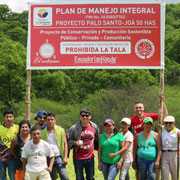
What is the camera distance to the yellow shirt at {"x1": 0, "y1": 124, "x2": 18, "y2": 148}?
9672 mm

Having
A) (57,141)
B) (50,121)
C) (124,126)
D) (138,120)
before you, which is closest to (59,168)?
(57,141)

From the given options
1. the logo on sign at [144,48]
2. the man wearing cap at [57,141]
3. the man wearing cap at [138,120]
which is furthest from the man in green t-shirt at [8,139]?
the logo on sign at [144,48]

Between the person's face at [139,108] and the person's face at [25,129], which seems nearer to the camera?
the person's face at [25,129]

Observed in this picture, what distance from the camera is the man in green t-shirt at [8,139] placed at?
967 centimetres

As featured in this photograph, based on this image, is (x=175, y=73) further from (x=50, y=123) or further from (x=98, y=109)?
(x=50, y=123)

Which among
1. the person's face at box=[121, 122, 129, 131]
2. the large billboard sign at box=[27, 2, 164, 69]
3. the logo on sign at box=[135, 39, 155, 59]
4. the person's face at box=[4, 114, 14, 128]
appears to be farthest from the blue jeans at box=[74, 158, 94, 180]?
the logo on sign at box=[135, 39, 155, 59]

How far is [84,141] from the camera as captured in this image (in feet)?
32.3

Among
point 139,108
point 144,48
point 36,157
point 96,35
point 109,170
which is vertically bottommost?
point 109,170

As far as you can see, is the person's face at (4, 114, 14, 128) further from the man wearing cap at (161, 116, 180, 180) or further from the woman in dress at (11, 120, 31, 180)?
the man wearing cap at (161, 116, 180, 180)

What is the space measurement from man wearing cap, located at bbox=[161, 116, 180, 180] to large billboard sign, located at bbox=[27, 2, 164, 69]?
203cm

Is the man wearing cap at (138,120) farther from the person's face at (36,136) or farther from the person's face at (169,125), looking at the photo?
the person's face at (36,136)

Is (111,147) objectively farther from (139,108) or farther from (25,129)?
(25,129)

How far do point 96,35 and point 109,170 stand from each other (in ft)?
10.5

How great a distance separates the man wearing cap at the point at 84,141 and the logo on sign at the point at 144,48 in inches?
93.9
